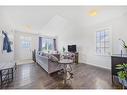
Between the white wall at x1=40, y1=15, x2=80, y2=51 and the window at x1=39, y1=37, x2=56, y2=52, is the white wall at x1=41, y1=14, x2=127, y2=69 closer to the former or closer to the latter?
the white wall at x1=40, y1=15, x2=80, y2=51

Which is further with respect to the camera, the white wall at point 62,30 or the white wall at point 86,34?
the white wall at point 62,30

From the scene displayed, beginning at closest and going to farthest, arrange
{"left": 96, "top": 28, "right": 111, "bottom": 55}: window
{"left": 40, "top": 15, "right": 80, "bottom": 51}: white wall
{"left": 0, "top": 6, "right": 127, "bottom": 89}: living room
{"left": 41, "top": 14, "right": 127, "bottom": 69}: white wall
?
1. {"left": 0, "top": 6, "right": 127, "bottom": 89}: living room
2. {"left": 41, "top": 14, "right": 127, "bottom": 69}: white wall
3. {"left": 96, "top": 28, "right": 111, "bottom": 55}: window
4. {"left": 40, "top": 15, "right": 80, "bottom": 51}: white wall

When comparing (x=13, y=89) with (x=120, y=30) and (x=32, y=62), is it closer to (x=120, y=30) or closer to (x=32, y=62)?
(x=32, y=62)

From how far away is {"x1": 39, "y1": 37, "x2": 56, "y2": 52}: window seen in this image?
11.8 feet

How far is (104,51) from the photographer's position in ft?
13.4

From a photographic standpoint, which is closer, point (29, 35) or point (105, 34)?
point (29, 35)

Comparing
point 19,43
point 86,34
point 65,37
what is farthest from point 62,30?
→ point 19,43

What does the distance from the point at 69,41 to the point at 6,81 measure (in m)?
3.93

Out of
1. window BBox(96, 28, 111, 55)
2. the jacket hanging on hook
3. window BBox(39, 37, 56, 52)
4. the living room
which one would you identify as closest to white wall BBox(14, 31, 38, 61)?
the living room

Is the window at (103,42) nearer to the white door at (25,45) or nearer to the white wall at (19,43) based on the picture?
the white wall at (19,43)

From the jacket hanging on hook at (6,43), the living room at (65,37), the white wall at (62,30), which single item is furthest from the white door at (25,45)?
the white wall at (62,30)

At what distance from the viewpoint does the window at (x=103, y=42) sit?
3970 mm
